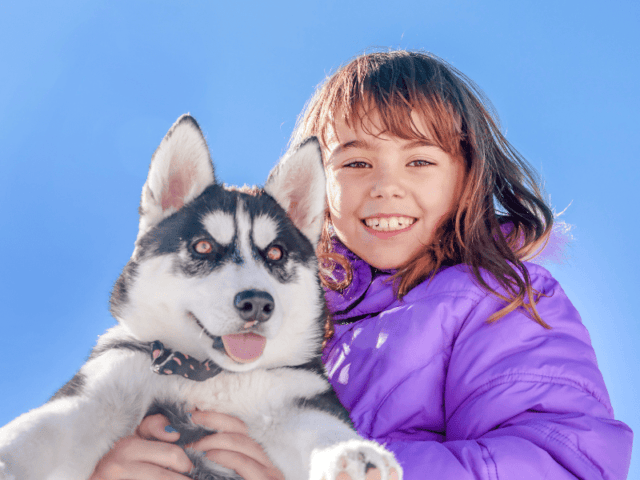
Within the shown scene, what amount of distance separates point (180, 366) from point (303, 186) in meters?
1.15

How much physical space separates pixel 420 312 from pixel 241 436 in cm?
102

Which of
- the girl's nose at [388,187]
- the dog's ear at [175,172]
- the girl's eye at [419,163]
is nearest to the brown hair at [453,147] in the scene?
the girl's eye at [419,163]

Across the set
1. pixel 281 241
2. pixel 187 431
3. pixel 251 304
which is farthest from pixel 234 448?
pixel 281 241

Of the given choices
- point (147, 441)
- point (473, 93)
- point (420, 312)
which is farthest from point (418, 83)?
point (147, 441)

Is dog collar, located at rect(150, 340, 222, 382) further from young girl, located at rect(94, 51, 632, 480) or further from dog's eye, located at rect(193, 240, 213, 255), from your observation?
dog's eye, located at rect(193, 240, 213, 255)

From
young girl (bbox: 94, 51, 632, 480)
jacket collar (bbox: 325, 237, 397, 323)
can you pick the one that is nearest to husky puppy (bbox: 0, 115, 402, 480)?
young girl (bbox: 94, 51, 632, 480)

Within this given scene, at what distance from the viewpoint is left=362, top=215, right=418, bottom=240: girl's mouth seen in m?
2.78

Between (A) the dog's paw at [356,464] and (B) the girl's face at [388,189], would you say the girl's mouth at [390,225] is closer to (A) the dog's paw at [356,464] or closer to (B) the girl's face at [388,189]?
(B) the girl's face at [388,189]

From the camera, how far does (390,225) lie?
2787 mm

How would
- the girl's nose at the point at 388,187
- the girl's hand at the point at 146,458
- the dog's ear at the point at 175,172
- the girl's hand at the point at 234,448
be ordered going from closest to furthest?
the girl's hand at the point at 146,458, the girl's hand at the point at 234,448, the dog's ear at the point at 175,172, the girl's nose at the point at 388,187

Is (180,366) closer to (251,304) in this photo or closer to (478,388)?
(251,304)

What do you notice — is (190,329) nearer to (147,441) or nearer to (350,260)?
(147,441)

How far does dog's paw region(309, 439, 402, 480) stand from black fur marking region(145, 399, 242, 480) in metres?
0.60

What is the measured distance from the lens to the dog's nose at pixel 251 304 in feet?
5.94
